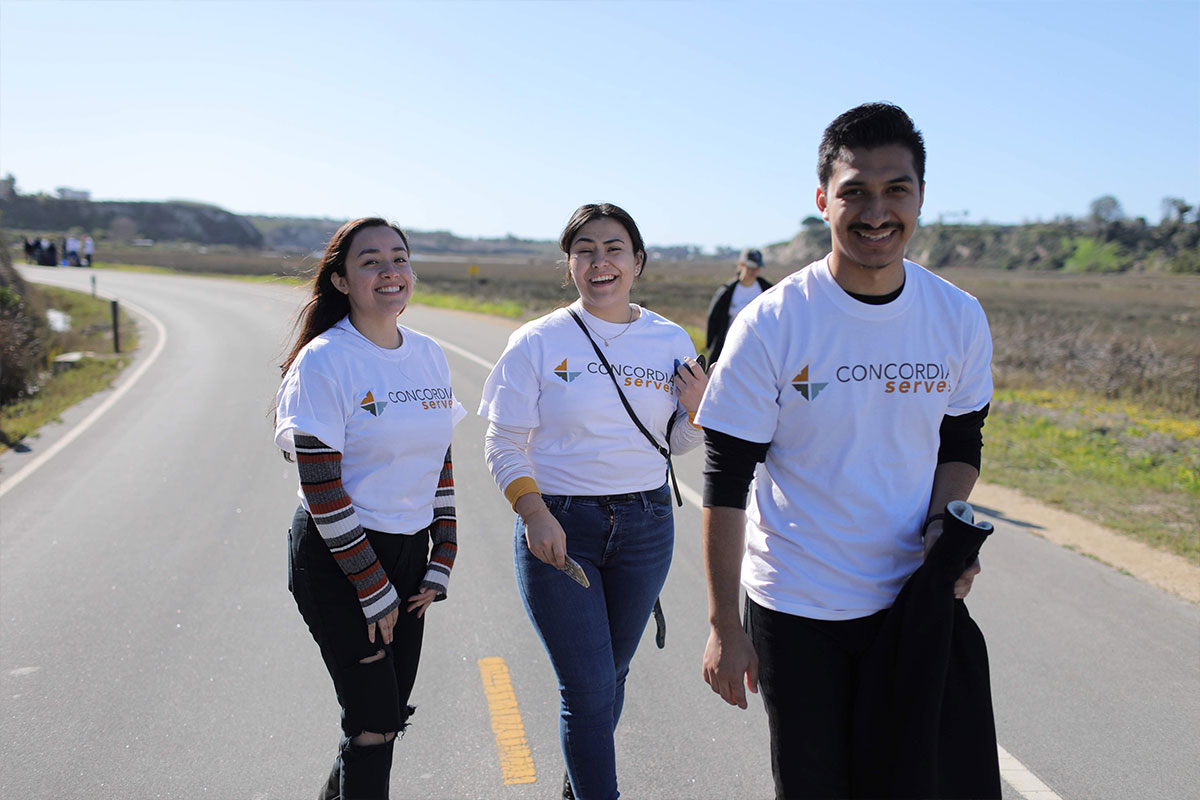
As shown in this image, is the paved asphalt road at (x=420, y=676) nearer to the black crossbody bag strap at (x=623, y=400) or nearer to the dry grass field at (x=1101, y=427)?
the dry grass field at (x=1101, y=427)

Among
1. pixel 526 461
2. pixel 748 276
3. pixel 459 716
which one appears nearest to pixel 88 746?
pixel 459 716

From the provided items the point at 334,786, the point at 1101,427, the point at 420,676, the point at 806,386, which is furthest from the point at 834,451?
the point at 1101,427

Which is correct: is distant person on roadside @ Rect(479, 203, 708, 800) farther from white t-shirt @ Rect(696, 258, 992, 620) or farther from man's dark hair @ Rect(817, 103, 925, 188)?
man's dark hair @ Rect(817, 103, 925, 188)

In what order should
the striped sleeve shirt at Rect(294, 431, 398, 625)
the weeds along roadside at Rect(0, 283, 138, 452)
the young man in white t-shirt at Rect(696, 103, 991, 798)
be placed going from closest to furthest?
the young man in white t-shirt at Rect(696, 103, 991, 798)
the striped sleeve shirt at Rect(294, 431, 398, 625)
the weeds along roadside at Rect(0, 283, 138, 452)

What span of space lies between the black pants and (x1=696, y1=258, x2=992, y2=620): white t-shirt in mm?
47

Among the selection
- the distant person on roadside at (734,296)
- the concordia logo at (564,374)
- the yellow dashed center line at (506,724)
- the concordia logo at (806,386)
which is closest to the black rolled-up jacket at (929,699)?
the concordia logo at (806,386)

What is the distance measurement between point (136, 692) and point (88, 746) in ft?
1.75

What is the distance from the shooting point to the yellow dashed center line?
12.1 feet

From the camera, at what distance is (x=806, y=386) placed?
7.35 feet

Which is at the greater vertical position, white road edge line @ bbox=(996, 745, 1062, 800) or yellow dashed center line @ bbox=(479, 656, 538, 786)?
white road edge line @ bbox=(996, 745, 1062, 800)

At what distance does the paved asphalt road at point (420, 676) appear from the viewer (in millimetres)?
3656

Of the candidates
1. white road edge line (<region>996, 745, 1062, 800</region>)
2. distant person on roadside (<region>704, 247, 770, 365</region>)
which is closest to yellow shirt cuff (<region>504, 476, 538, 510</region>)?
white road edge line (<region>996, 745, 1062, 800</region>)

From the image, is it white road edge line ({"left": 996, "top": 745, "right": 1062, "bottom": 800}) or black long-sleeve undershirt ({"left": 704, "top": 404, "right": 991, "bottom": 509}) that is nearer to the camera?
black long-sleeve undershirt ({"left": 704, "top": 404, "right": 991, "bottom": 509})

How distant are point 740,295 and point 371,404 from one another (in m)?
6.26
